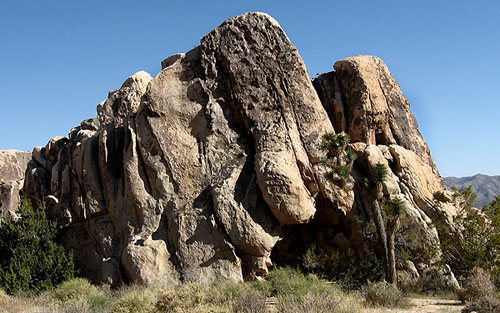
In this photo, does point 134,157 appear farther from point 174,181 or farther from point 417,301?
point 417,301

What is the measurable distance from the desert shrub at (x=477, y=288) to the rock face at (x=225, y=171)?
3.90 m

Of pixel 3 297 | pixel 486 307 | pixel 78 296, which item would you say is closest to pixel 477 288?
pixel 486 307

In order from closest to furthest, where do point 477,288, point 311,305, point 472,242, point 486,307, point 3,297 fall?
1. point 311,305
2. point 486,307
3. point 477,288
4. point 3,297
5. point 472,242

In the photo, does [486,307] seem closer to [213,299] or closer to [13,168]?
[213,299]

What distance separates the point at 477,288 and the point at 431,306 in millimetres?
1609

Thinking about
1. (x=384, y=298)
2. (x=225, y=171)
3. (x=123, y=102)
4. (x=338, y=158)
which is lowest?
(x=384, y=298)

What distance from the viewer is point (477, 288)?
1502 centimetres

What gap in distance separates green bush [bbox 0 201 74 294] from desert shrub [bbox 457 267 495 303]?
1520 cm

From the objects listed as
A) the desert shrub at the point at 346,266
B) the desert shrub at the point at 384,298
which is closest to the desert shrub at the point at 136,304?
the desert shrub at the point at 384,298

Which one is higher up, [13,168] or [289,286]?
[13,168]

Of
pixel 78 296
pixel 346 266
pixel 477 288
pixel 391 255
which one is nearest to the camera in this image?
pixel 477 288

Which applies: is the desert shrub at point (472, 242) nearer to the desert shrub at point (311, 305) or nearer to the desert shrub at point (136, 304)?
the desert shrub at point (311, 305)

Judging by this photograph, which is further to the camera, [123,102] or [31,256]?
[123,102]

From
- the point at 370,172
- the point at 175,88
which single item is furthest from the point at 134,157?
the point at 370,172
